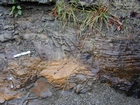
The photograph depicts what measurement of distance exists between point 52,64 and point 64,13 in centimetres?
63

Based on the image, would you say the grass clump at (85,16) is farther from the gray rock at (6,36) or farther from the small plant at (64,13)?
the gray rock at (6,36)

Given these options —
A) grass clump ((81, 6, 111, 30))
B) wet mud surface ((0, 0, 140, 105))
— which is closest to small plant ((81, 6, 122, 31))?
grass clump ((81, 6, 111, 30))

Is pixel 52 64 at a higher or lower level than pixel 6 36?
lower

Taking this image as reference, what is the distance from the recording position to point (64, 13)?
2.54 m

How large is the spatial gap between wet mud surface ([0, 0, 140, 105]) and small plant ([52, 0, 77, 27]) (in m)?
0.08

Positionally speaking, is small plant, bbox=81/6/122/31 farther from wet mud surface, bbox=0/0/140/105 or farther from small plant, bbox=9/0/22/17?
small plant, bbox=9/0/22/17

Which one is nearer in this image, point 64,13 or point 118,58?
point 118,58

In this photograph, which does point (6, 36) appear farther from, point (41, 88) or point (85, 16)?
point (85, 16)

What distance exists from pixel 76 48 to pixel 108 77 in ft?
1.64

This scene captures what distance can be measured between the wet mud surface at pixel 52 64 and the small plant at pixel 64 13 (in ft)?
0.27

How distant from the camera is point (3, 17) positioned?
8.27 feet

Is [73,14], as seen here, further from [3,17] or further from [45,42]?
[3,17]

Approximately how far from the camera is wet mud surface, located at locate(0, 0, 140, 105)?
7.79 ft

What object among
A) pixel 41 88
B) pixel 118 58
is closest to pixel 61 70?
pixel 41 88
